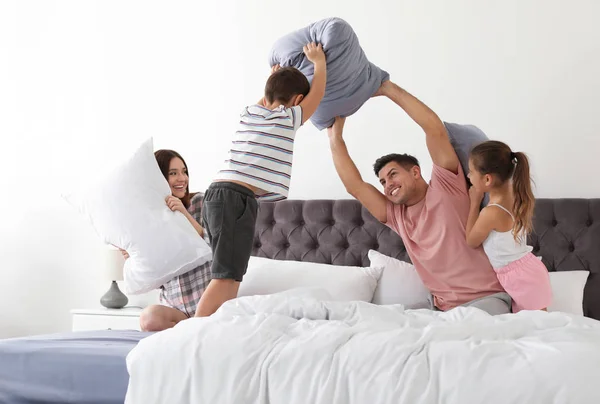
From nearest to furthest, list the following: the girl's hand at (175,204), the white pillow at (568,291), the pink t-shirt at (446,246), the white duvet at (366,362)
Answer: the white duvet at (366,362)
the pink t-shirt at (446,246)
the white pillow at (568,291)
the girl's hand at (175,204)

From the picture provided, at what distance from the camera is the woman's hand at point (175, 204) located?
124 inches

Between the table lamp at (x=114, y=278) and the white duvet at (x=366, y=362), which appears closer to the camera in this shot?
the white duvet at (x=366, y=362)

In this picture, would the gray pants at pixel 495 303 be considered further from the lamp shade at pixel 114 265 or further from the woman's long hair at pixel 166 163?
the lamp shade at pixel 114 265

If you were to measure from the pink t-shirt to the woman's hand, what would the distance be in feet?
3.14

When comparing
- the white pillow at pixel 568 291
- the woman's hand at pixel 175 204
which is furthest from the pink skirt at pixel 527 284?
the woman's hand at pixel 175 204

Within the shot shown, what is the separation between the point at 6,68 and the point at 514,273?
3.68 m

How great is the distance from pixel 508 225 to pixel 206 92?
2209 mm

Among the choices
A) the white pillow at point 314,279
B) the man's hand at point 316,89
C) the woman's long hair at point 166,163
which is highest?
the man's hand at point 316,89

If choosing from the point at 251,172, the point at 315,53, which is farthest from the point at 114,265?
the point at 315,53

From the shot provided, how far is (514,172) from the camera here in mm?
2875

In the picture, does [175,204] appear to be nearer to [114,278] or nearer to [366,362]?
[114,278]

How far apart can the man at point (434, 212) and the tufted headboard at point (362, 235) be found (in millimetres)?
440

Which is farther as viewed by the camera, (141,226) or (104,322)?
(104,322)

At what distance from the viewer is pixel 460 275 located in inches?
117
